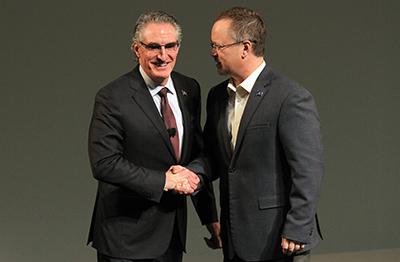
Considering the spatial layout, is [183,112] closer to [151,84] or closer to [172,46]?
[151,84]

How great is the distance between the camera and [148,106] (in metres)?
2.75

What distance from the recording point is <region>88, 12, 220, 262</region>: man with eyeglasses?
2.69 meters

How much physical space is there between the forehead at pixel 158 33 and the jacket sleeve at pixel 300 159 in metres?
0.45

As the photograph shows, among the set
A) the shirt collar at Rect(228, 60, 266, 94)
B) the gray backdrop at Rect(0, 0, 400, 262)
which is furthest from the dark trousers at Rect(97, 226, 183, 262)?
the gray backdrop at Rect(0, 0, 400, 262)

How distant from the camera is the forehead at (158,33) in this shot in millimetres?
2686

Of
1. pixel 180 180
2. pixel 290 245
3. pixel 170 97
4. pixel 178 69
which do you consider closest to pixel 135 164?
pixel 180 180

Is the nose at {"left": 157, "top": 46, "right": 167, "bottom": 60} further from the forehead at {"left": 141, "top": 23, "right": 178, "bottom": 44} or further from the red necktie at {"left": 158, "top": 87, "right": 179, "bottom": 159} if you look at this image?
the red necktie at {"left": 158, "top": 87, "right": 179, "bottom": 159}

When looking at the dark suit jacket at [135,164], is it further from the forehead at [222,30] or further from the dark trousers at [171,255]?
the forehead at [222,30]

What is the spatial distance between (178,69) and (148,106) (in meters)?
1.86

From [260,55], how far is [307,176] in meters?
0.44

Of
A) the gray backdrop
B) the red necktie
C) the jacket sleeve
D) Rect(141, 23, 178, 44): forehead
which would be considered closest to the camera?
the jacket sleeve

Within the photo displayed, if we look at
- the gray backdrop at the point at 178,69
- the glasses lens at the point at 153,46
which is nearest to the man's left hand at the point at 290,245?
the glasses lens at the point at 153,46

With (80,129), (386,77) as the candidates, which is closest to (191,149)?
(80,129)

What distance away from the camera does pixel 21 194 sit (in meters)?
4.42
